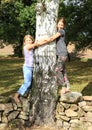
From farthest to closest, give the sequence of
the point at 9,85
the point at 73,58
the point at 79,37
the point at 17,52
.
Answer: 1. the point at 17,52
2. the point at 73,58
3. the point at 79,37
4. the point at 9,85

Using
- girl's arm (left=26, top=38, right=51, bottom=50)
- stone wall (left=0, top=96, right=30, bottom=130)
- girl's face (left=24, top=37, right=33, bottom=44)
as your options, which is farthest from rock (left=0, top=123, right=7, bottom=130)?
girl's face (left=24, top=37, right=33, bottom=44)

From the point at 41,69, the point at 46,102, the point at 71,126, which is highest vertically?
the point at 41,69

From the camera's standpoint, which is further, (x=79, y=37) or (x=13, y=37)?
(x=13, y=37)

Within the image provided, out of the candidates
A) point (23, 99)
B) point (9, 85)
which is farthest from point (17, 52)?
point (23, 99)

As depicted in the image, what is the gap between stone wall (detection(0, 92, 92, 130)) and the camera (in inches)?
364

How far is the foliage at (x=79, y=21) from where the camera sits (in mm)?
26266

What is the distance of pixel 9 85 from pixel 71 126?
6.67m

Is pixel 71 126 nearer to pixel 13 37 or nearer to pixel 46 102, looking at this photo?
pixel 46 102

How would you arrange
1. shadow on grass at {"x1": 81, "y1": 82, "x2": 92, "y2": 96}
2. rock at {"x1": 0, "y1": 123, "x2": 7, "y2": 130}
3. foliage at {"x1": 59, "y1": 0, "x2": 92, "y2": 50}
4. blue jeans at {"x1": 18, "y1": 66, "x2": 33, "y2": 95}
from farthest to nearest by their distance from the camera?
1. foliage at {"x1": 59, "y1": 0, "x2": 92, "y2": 50}
2. shadow on grass at {"x1": 81, "y1": 82, "x2": 92, "y2": 96}
3. blue jeans at {"x1": 18, "y1": 66, "x2": 33, "y2": 95}
4. rock at {"x1": 0, "y1": 123, "x2": 7, "y2": 130}

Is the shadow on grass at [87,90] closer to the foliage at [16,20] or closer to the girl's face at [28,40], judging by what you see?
the girl's face at [28,40]

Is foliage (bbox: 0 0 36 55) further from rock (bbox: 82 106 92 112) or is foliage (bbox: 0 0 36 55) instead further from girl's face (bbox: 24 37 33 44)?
rock (bbox: 82 106 92 112)

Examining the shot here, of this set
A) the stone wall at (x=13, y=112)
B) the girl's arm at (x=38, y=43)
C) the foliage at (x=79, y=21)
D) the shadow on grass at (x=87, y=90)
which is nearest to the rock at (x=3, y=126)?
the stone wall at (x=13, y=112)

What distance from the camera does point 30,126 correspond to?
30.7 ft

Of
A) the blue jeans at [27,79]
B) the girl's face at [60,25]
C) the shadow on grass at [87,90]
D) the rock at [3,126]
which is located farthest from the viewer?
the shadow on grass at [87,90]
